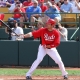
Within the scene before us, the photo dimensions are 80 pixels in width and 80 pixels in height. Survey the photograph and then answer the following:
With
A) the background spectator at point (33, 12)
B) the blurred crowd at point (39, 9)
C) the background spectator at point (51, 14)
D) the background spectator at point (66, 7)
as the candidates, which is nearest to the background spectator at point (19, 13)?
the blurred crowd at point (39, 9)

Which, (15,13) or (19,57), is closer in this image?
(19,57)

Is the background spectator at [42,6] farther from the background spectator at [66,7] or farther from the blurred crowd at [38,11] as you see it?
the background spectator at [66,7]

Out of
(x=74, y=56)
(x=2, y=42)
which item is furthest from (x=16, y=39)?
(x=74, y=56)

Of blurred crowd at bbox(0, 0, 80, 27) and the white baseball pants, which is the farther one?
blurred crowd at bbox(0, 0, 80, 27)

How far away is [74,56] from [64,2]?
320 cm

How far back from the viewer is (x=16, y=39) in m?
12.4

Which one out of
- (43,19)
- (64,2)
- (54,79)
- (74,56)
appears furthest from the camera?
(64,2)

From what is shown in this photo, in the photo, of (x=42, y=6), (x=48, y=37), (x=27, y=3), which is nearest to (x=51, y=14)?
(x=42, y=6)

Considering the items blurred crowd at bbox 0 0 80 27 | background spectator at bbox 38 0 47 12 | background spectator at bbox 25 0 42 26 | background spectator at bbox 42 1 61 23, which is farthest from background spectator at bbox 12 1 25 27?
background spectator at bbox 42 1 61 23

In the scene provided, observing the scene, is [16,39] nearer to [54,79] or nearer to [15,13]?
[15,13]

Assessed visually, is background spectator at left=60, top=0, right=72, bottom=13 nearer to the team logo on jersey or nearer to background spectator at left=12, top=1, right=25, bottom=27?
background spectator at left=12, top=1, right=25, bottom=27

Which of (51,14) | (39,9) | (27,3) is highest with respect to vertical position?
(27,3)

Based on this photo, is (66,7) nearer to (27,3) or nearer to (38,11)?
(38,11)

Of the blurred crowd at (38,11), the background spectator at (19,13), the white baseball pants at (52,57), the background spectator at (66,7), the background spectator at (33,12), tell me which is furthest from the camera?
the background spectator at (66,7)
